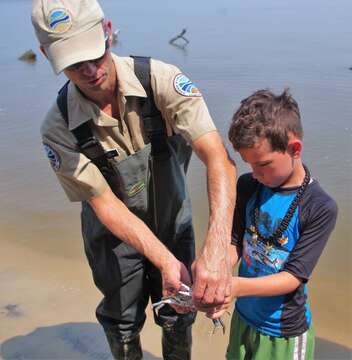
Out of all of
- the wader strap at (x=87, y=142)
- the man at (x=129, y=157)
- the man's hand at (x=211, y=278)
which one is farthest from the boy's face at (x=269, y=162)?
the wader strap at (x=87, y=142)

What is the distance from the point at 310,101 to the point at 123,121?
5820mm

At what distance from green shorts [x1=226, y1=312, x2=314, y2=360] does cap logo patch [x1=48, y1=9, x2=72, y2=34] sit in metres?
1.45

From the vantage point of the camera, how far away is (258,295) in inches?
81.2

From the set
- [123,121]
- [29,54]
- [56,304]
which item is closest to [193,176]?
[56,304]

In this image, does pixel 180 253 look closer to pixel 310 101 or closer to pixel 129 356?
pixel 129 356

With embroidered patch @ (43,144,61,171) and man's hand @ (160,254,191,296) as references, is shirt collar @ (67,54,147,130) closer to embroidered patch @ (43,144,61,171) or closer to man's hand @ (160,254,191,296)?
embroidered patch @ (43,144,61,171)

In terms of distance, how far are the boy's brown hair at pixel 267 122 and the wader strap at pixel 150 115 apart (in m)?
0.50

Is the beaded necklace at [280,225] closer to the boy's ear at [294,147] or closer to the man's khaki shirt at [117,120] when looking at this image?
the boy's ear at [294,147]

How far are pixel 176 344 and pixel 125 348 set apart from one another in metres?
0.29

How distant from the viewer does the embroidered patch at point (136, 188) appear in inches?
100

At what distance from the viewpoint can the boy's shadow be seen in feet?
11.2

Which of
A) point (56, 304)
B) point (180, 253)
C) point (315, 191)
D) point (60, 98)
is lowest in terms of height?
point (56, 304)

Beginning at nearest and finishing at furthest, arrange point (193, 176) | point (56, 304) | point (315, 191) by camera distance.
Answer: point (315, 191)
point (56, 304)
point (193, 176)

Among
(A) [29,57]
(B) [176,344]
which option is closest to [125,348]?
(B) [176,344]
